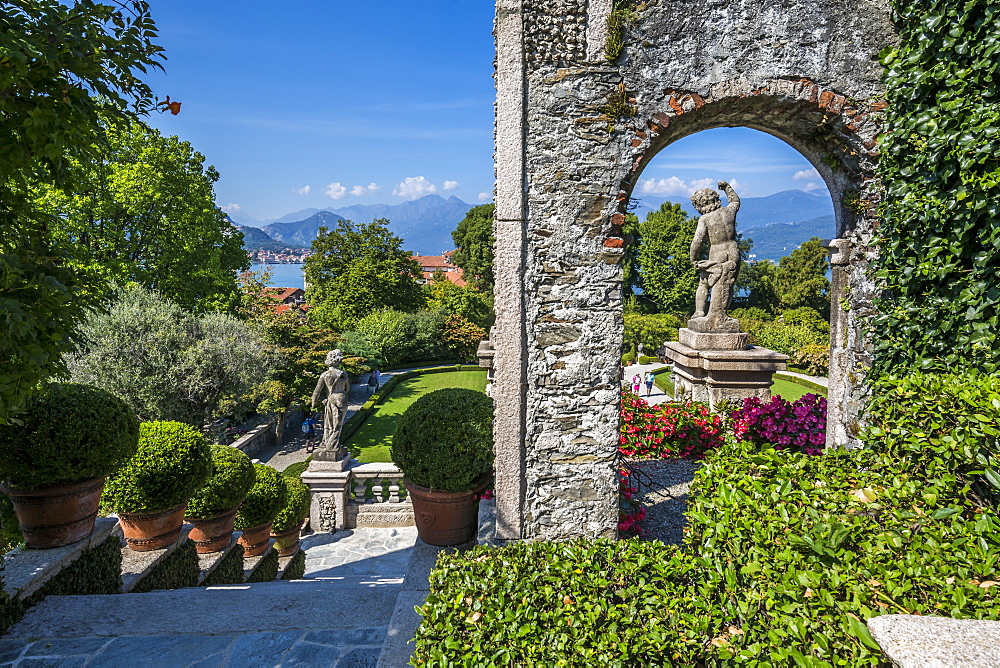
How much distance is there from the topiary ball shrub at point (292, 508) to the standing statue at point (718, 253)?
7.28m

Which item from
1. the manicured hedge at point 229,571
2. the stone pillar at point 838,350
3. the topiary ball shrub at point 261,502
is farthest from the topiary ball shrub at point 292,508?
the stone pillar at point 838,350

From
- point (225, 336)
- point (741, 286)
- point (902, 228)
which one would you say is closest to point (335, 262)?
point (225, 336)

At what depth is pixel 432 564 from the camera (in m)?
4.53

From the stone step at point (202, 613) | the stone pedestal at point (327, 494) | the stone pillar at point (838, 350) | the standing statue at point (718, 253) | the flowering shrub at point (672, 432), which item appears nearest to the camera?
the stone step at point (202, 613)

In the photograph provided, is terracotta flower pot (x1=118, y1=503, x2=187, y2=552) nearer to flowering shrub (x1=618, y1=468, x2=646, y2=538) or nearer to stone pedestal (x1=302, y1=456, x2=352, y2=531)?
flowering shrub (x1=618, y1=468, x2=646, y2=538)

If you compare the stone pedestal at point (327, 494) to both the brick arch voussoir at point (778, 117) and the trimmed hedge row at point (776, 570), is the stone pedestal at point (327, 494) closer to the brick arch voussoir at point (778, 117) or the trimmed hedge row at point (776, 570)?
the trimmed hedge row at point (776, 570)

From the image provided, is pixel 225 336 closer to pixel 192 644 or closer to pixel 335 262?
pixel 192 644

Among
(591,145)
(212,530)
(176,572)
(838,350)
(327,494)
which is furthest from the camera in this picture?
(327,494)

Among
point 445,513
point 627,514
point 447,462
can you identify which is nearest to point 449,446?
point 447,462

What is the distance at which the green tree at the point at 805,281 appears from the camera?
34.9 metres

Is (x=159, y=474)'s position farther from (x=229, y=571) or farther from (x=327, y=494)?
(x=327, y=494)

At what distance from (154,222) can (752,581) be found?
20295 mm

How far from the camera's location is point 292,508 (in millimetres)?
8492

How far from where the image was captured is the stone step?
3.73m
